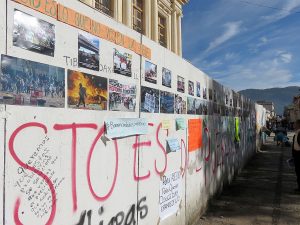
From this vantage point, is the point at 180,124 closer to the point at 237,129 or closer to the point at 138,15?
the point at 237,129

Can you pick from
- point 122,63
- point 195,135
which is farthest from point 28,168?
point 195,135

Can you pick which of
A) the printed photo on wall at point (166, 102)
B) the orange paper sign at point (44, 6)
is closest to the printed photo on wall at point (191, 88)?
the printed photo on wall at point (166, 102)

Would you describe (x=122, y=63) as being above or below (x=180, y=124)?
above

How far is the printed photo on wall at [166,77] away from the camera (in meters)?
5.07

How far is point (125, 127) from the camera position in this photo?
159 inches

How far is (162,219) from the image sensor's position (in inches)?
199

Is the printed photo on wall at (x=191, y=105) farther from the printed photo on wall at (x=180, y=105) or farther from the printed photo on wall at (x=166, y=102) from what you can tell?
the printed photo on wall at (x=166, y=102)

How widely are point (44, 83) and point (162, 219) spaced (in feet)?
9.15

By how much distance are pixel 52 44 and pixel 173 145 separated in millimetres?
2793

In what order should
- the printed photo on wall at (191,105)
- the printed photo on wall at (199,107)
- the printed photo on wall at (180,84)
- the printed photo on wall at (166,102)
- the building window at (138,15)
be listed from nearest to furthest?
the printed photo on wall at (166,102)
the printed photo on wall at (180,84)
the printed photo on wall at (191,105)
the printed photo on wall at (199,107)
the building window at (138,15)

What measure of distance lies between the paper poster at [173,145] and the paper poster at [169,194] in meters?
0.32

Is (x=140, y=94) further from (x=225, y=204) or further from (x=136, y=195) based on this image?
(x=225, y=204)

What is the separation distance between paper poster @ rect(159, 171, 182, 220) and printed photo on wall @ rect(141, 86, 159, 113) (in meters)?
0.92

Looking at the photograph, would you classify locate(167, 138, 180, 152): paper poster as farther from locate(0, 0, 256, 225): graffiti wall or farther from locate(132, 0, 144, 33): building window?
locate(132, 0, 144, 33): building window
